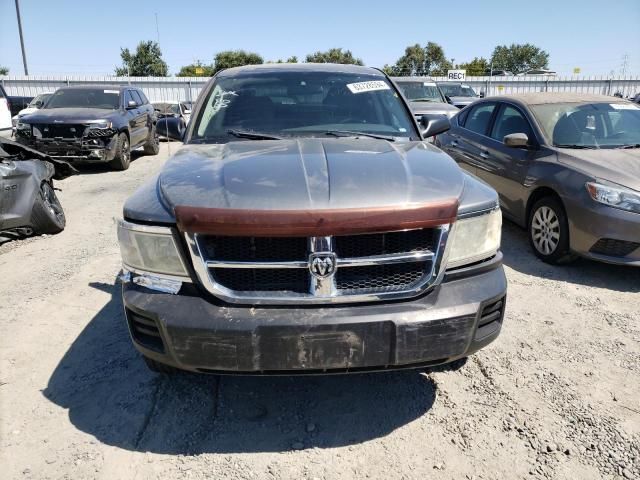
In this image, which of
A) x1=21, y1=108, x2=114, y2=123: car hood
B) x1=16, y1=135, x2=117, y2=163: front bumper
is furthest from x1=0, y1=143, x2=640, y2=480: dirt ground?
x1=21, y1=108, x2=114, y2=123: car hood

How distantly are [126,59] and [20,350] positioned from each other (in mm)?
64009

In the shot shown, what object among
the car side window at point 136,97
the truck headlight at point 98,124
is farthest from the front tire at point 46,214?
the car side window at point 136,97

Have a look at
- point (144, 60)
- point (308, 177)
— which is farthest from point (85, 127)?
point (144, 60)

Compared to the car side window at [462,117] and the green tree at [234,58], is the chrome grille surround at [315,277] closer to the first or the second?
the car side window at [462,117]

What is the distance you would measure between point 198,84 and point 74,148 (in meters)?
23.2

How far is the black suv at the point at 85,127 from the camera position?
9195 millimetres

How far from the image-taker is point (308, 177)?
2.19 meters

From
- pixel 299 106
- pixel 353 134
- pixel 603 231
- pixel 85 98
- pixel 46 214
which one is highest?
pixel 85 98

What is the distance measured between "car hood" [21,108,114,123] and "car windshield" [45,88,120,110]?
0.66 metres

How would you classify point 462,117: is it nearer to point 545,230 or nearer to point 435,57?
point 545,230

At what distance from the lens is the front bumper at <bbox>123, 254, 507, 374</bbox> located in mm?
1976

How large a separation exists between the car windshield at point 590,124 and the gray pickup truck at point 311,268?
126 inches

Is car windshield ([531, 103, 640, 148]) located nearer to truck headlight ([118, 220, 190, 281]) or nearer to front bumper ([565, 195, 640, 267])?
front bumper ([565, 195, 640, 267])

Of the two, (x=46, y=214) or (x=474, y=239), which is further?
(x=46, y=214)
